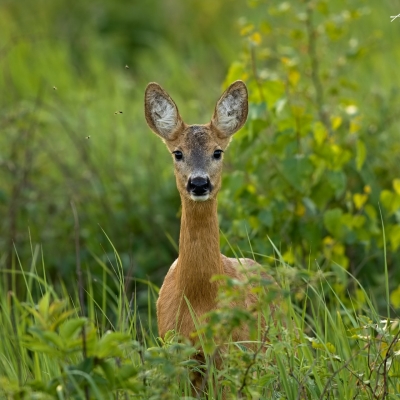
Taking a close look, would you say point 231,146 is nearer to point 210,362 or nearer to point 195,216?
point 195,216

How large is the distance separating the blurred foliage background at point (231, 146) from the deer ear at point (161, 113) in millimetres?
415

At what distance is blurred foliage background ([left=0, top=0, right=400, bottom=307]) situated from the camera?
6512 millimetres

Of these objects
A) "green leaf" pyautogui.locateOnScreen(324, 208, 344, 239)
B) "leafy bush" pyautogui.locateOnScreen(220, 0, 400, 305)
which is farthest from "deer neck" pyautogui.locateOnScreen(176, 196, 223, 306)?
"green leaf" pyautogui.locateOnScreen(324, 208, 344, 239)

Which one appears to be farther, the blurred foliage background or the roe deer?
the blurred foliage background

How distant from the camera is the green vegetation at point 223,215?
13.0 ft

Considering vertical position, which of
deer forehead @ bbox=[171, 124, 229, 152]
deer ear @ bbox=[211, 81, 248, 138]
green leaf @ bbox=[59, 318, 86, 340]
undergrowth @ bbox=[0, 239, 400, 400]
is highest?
deer ear @ bbox=[211, 81, 248, 138]

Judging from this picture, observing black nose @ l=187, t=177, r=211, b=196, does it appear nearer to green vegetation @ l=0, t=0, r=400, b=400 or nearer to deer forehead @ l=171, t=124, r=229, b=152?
deer forehead @ l=171, t=124, r=229, b=152

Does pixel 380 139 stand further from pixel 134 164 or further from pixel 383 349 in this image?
pixel 383 349

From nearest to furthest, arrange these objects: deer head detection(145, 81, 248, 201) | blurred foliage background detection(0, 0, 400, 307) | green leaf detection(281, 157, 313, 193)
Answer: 1. deer head detection(145, 81, 248, 201)
2. green leaf detection(281, 157, 313, 193)
3. blurred foliage background detection(0, 0, 400, 307)

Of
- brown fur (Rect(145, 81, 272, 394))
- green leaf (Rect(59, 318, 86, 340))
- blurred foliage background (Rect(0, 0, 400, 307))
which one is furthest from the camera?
blurred foliage background (Rect(0, 0, 400, 307))

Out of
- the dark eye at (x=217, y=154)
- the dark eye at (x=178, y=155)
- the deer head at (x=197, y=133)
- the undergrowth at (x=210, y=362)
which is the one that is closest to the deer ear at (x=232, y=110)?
the deer head at (x=197, y=133)

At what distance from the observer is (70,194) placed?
830 centimetres

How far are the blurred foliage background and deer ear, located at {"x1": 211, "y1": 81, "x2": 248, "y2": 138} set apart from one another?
0.90 feet

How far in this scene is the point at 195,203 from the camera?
530cm
